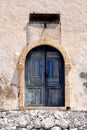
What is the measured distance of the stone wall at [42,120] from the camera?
51.8 ft

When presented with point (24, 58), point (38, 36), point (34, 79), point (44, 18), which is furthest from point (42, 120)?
point (44, 18)

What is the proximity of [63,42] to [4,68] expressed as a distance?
188 cm

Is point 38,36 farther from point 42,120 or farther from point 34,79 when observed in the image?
point 42,120

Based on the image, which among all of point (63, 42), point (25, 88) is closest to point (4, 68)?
point (25, 88)

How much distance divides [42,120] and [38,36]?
2478mm

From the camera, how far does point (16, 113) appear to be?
1592 cm

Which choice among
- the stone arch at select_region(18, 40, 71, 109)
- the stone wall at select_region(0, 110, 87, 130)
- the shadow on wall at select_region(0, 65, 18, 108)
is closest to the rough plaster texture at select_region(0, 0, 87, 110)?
the shadow on wall at select_region(0, 65, 18, 108)

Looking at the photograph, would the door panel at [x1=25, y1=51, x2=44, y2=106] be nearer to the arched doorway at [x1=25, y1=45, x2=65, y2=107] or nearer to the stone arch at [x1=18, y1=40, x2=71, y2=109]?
the arched doorway at [x1=25, y1=45, x2=65, y2=107]

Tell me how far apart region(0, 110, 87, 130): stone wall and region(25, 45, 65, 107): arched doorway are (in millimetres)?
530

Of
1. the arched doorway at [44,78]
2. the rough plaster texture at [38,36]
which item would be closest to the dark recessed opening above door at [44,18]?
the rough plaster texture at [38,36]

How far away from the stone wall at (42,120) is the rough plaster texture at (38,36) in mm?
324

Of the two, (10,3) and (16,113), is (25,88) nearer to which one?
(16,113)

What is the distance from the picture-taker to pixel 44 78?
16.4 metres

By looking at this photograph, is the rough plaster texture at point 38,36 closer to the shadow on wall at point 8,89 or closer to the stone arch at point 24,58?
the shadow on wall at point 8,89
